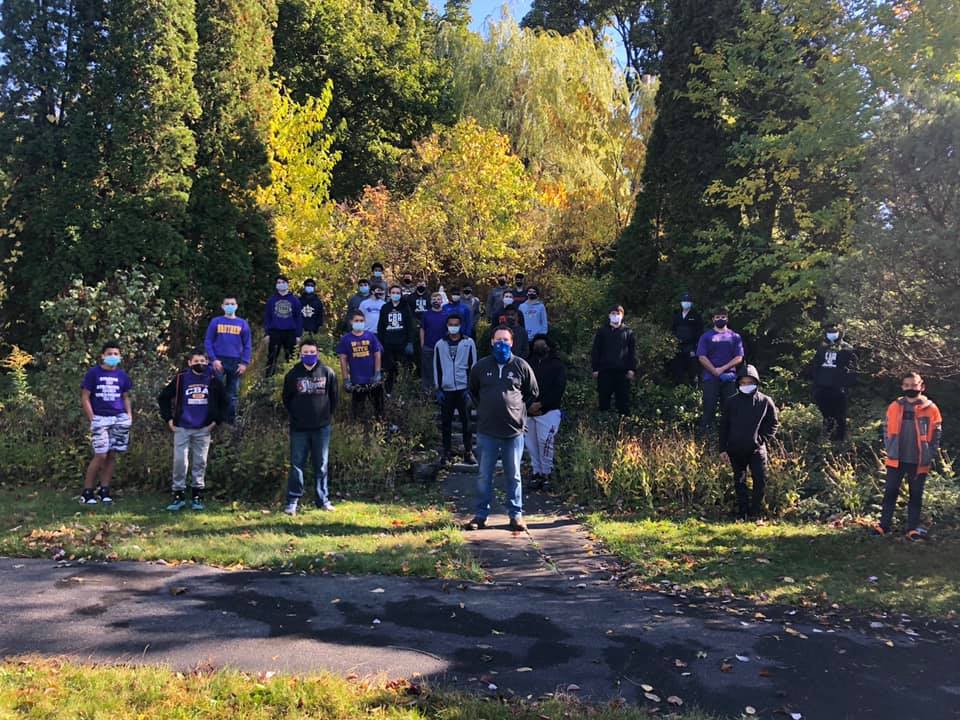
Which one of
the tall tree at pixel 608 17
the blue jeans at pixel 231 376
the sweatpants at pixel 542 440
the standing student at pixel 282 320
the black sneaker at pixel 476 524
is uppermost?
the tall tree at pixel 608 17

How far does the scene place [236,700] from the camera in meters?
4.17

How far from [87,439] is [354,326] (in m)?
3.79

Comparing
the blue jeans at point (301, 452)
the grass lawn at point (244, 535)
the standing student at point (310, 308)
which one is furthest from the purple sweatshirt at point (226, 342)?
the blue jeans at point (301, 452)

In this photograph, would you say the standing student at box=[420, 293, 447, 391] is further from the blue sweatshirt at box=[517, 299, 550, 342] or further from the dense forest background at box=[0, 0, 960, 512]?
the dense forest background at box=[0, 0, 960, 512]

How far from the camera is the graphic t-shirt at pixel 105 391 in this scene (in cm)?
852

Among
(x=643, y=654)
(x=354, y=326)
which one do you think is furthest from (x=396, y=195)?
(x=643, y=654)

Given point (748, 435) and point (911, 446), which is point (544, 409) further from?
point (911, 446)

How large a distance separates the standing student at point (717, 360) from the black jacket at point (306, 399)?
215 inches

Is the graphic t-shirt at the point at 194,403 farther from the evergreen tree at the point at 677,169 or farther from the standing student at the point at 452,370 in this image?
the evergreen tree at the point at 677,169

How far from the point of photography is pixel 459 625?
17.9 ft

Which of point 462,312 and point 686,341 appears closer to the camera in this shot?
point 462,312

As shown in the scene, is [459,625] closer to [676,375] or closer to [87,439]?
[87,439]

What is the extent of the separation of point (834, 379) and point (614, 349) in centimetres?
304

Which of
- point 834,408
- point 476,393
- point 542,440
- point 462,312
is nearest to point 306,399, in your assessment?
point 476,393
